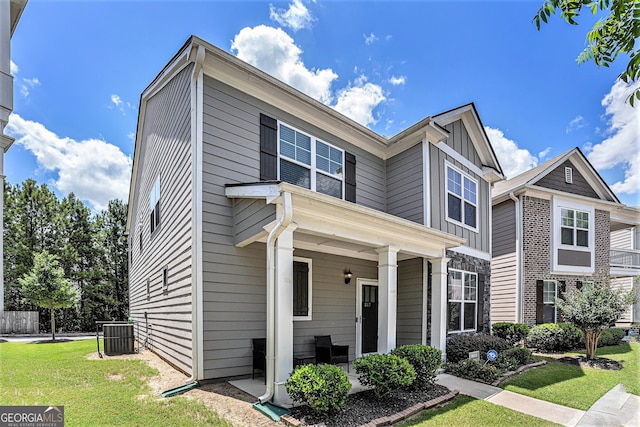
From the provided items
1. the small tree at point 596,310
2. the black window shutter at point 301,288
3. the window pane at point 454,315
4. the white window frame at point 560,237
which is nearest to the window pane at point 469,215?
the window pane at point 454,315

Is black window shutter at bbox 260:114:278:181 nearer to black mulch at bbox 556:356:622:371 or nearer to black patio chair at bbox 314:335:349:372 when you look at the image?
black patio chair at bbox 314:335:349:372

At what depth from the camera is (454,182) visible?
10102 millimetres

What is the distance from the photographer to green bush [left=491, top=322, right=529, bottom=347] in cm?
1105

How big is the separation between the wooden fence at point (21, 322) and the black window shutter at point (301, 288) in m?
17.3

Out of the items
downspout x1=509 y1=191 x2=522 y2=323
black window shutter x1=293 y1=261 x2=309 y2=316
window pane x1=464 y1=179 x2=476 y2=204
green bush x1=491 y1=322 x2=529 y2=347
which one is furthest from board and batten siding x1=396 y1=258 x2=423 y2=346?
downspout x1=509 y1=191 x2=522 y2=323

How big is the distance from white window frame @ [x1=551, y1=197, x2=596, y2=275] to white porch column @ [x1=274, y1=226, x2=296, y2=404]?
1232 centimetres

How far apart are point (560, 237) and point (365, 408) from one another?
40.9 ft

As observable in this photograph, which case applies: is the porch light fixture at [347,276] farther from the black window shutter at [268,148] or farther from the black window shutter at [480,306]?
the black window shutter at [480,306]

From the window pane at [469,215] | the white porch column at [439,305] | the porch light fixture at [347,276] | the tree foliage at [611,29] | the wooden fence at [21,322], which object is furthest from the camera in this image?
the wooden fence at [21,322]

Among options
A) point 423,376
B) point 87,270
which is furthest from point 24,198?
point 423,376

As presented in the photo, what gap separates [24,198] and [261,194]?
22.2 m

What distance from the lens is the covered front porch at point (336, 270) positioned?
506 cm

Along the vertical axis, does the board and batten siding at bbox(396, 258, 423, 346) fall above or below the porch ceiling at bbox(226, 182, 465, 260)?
below

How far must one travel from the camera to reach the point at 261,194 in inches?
211
